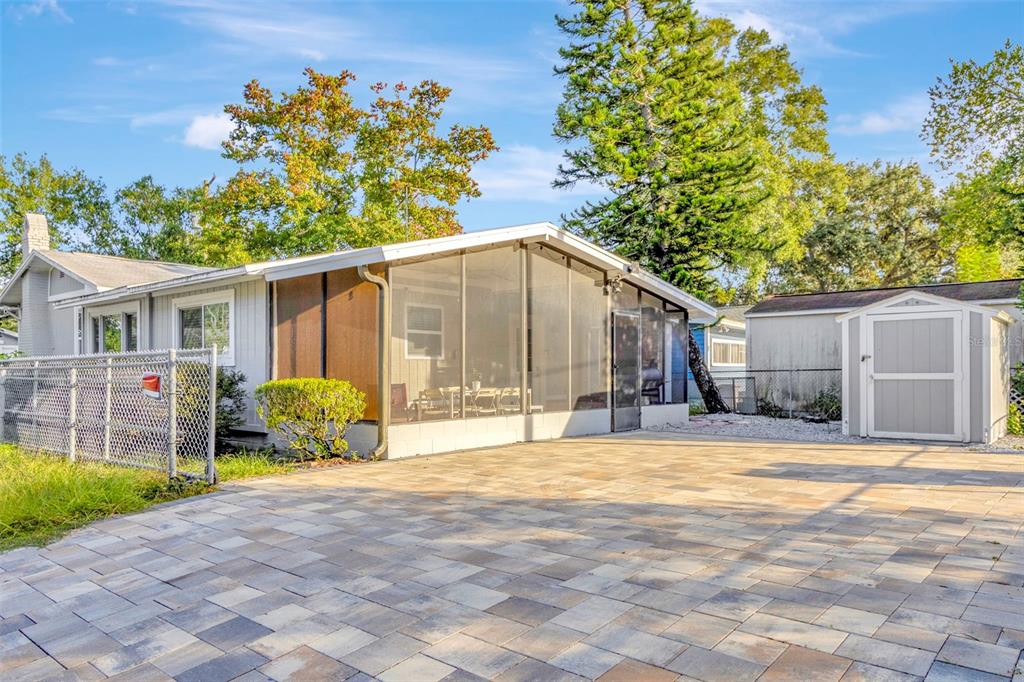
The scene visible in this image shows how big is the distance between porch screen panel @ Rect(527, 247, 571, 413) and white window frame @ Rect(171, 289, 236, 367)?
14.2 feet

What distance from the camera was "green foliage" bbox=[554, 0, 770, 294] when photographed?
47.6 feet

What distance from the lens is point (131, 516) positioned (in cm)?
504

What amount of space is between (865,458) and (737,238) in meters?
7.91

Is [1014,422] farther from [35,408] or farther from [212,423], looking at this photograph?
[35,408]

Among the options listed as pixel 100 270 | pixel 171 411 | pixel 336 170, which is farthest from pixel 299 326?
pixel 336 170

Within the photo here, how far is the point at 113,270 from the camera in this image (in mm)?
13742

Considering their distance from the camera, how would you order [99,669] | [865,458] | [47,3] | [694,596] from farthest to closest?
1. [47,3]
2. [865,458]
3. [694,596]
4. [99,669]

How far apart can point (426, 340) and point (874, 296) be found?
41.0 ft

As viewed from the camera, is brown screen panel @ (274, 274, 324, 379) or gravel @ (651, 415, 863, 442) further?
gravel @ (651, 415, 863, 442)

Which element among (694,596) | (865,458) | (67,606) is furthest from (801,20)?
(67,606)

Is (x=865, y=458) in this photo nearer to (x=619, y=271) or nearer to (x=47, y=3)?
(x=619, y=271)

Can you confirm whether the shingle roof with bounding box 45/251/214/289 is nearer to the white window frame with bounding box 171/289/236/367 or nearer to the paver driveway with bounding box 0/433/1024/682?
the white window frame with bounding box 171/289/236/367

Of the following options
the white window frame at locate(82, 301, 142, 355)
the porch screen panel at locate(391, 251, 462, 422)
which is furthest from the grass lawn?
the white window frame at locate(82, 301, 142, 355)

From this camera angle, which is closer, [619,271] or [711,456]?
[711,456]
